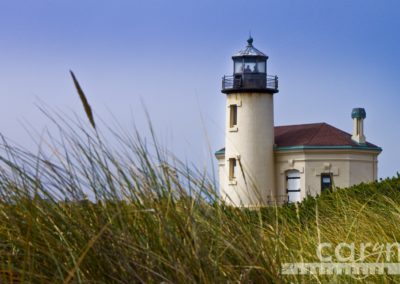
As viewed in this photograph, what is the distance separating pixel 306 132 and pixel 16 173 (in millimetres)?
32851

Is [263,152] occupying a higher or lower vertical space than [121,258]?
higher

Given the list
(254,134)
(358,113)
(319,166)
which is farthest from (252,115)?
(358,113)

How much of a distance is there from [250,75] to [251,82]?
36cm

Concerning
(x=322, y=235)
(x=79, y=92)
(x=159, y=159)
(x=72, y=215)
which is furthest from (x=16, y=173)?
(x=322, y=235)

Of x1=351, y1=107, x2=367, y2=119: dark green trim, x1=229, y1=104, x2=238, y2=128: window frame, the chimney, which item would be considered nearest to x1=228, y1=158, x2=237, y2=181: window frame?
x1=229, y1=104, x2=238, y2=128: window frame

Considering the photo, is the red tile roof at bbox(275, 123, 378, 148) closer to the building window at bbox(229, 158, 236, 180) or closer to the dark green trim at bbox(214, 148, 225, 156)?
the building window at bbox(229, 158, 236, 180)

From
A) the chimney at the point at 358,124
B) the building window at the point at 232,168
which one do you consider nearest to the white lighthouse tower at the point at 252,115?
the building window at the point at 232,168

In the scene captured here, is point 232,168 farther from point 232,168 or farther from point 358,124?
point 358,124

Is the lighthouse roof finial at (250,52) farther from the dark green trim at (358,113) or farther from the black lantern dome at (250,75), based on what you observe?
the dark green trim at (358,113)

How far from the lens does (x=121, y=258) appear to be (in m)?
2.62

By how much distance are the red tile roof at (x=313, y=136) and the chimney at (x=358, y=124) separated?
31cm

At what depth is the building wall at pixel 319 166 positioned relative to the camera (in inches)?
1319

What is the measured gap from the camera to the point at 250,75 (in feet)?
110

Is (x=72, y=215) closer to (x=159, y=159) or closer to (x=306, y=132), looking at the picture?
(x=159, y=159)
